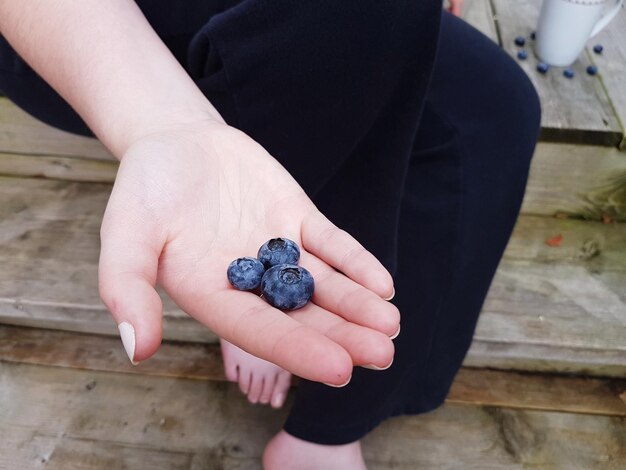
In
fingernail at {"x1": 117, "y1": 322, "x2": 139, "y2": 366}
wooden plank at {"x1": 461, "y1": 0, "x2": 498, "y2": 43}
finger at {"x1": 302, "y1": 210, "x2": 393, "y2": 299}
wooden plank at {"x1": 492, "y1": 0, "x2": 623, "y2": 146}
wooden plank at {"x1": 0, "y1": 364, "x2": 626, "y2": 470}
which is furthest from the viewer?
wooden plank at {"x1": 461, "y1": 0, "x2": 498, "y2": 43}

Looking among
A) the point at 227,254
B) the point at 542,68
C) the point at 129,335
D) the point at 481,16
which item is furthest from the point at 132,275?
the point at 481,16

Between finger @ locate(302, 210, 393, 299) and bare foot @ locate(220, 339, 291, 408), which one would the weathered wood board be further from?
finger @ locate(302, 210, 393, 299)

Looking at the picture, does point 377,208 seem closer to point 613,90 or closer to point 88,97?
point 88,97

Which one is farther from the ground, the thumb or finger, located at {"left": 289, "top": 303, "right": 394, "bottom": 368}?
the thumb

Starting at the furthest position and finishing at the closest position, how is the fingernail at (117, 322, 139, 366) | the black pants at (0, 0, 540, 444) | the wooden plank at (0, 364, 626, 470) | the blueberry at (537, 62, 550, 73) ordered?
1. the blueberry at (537, 62, 550, 73)
2. the wooden plank at (0, 364, 626, 470)
3. the black pants at (0, 0, 540, 444)
4. the fingernail at (117, 322, 139, 366)

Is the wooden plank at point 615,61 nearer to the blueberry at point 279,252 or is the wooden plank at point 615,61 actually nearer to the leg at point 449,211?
the leg at point 449,211

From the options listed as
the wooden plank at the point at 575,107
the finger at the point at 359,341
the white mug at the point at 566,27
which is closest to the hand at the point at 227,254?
the finger at the point at 359,341

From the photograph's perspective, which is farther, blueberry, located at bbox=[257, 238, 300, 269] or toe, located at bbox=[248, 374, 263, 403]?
toe, located at bbox=[248, 374, 263, 403]

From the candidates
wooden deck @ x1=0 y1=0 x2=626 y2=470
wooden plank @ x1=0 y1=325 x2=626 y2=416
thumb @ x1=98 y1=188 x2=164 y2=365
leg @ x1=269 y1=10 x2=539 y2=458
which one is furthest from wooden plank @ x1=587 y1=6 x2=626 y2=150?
thumb @ x1=98 y1=188 x2=164 y2=365
